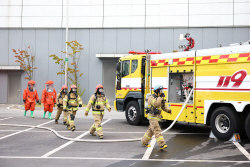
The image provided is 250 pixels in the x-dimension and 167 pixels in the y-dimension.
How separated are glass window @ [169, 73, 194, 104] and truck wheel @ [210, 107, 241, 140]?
1.46 m

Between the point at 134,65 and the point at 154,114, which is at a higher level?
the point at 134,65

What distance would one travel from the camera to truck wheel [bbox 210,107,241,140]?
8883 mm

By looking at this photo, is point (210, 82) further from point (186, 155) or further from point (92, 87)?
point (92, 87)

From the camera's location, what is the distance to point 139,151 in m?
7.93

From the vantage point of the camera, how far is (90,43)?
84.2 ft

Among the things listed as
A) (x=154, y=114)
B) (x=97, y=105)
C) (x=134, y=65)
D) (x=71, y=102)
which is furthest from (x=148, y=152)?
(x=134, y=65)

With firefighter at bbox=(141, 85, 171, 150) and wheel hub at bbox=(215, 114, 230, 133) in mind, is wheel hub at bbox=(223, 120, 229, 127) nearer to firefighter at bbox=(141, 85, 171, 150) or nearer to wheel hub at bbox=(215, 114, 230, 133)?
wheel hub at bbox=(215, 114, 230, 133)

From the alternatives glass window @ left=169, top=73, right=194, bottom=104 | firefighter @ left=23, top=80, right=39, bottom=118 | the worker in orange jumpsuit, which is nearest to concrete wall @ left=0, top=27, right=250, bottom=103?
firefighter @ left=23, top=80, right=39, bottom=118

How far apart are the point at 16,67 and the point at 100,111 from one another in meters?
17.8

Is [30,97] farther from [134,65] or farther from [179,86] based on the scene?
[179,86]

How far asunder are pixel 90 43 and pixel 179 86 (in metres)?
15.8

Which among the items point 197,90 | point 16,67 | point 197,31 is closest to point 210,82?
point 197,90
